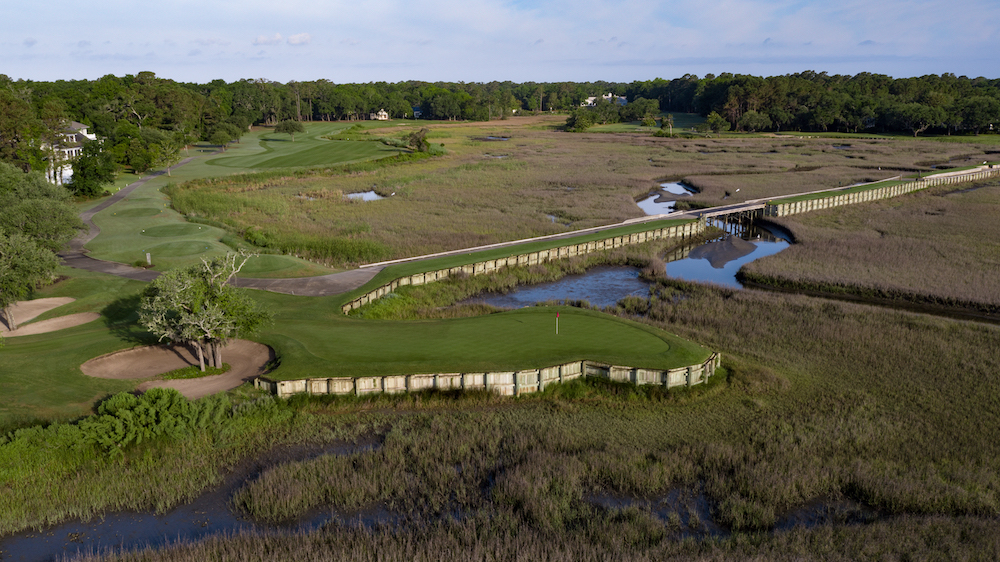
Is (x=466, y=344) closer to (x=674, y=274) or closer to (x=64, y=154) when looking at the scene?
(x=674, y=274)

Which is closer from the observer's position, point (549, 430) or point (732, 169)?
point (549, 430)

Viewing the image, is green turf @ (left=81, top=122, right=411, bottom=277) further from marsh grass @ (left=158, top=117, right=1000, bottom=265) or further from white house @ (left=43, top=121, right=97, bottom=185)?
white house @ (left=43, top=121, right=97, bottom=185)

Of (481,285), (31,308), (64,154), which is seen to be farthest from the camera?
(64,154)

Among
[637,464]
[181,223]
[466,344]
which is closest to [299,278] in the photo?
[466,344]

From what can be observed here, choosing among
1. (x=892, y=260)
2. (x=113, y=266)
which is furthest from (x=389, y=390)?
(x=892, y=260)

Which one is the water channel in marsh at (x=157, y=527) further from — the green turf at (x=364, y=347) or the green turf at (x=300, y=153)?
the green turf at (x=300, y=153)

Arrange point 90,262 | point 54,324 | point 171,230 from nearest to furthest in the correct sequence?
1. point 54,324
2. point 90,262
3. point 171,230

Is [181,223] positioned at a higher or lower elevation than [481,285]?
higher

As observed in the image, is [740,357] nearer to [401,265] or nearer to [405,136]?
[401,265]
